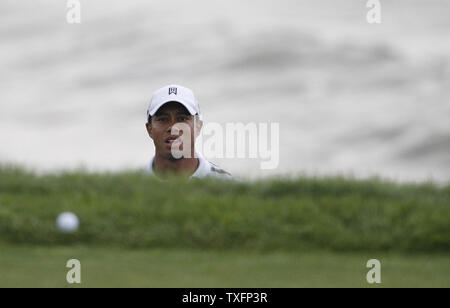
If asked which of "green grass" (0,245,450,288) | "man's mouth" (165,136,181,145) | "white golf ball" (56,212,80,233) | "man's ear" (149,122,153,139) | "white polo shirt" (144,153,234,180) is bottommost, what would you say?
"green grass" (0,245,450,288)

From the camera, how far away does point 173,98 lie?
817cm

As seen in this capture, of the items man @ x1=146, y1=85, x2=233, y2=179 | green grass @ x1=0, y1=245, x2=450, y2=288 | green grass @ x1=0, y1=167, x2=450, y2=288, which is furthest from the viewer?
man @ x1=146, y1=85, x2=233, y2=179

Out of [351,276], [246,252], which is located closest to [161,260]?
[246,252]

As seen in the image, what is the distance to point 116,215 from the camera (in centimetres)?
640

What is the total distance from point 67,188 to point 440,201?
3.09 meters

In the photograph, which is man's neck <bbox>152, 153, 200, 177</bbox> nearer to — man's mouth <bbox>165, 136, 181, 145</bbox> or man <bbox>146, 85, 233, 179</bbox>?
man <bbox>146, 85, 233, 179</bbox>

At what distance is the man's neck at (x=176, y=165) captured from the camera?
26.9ft

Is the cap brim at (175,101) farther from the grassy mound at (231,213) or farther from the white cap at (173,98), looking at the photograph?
the grassy mound at (231,213)

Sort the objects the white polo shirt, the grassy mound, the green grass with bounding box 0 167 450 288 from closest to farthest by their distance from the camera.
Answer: the green grass with bounding box 0 167 450 288 → the grassy mound → the white polo shirt

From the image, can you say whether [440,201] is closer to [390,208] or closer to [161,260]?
[390,208]

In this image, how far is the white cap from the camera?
819cm

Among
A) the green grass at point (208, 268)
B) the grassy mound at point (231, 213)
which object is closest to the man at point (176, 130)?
the grassy mound at point (231, 213)

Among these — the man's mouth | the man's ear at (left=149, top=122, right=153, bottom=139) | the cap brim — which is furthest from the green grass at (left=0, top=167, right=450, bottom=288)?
the cap brim

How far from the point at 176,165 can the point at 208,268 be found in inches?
118
